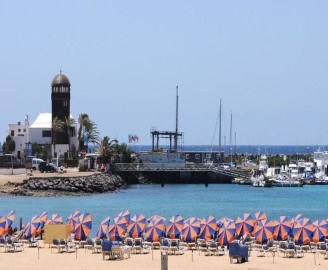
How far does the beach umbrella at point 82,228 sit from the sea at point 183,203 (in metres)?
14.2

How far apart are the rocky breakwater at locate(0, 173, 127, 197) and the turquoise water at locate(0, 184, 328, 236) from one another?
1.97 meters

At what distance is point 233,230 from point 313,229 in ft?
11.0

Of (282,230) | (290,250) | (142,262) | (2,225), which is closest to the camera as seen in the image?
(142,262)

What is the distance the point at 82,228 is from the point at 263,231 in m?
7.79

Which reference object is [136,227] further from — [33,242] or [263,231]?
[263,231]

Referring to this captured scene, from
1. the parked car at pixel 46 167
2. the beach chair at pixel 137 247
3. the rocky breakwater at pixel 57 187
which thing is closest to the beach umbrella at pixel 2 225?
the beach chair at pixel 137 247

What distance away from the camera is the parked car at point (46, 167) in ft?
333

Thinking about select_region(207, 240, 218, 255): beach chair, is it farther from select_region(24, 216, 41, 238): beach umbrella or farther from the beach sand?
select_region(24, 216, 41, 238): beach umbrella

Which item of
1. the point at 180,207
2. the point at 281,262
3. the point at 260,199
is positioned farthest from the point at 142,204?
the point at 281,262

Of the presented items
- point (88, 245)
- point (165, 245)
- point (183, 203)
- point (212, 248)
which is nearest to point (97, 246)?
point (88, 245)

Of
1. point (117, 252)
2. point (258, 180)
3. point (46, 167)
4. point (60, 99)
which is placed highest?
point (60, 99)

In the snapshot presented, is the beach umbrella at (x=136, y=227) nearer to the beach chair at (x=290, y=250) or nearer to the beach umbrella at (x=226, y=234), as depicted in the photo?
the beach umbrella at (x=226, y=234)

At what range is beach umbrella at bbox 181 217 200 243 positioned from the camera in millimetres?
42156

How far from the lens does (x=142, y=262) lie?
38.3 m
